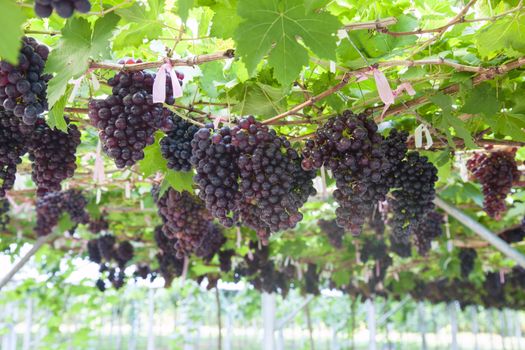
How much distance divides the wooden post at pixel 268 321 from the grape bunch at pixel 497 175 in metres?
6.27

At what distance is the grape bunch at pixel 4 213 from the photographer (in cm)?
470

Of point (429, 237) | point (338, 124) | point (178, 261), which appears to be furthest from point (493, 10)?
point (178, 261)

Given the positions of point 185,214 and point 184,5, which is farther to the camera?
point 185,214

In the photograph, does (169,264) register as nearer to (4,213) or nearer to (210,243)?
(210,243)

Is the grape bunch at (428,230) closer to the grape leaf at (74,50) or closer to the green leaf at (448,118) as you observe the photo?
the green leaf at (448,118)

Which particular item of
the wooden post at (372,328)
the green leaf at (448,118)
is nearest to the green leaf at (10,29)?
the green leaf at (448,118)

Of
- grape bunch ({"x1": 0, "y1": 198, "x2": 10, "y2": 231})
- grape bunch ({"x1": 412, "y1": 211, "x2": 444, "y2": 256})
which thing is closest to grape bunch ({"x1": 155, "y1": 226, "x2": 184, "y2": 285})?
grape bunch ({"x1": 0, "y1": 198, "x2": 10, "y2": 231})

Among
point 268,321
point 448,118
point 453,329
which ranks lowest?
point 453,329

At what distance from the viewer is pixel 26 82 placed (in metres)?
1.38

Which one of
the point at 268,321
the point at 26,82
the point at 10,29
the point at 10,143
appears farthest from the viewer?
the point at 268,321

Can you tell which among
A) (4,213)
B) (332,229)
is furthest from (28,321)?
(332,229)

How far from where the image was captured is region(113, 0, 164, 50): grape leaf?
1.50 metres

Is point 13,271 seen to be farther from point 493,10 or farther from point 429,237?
point 493,10

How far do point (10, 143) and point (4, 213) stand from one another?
3.66m
